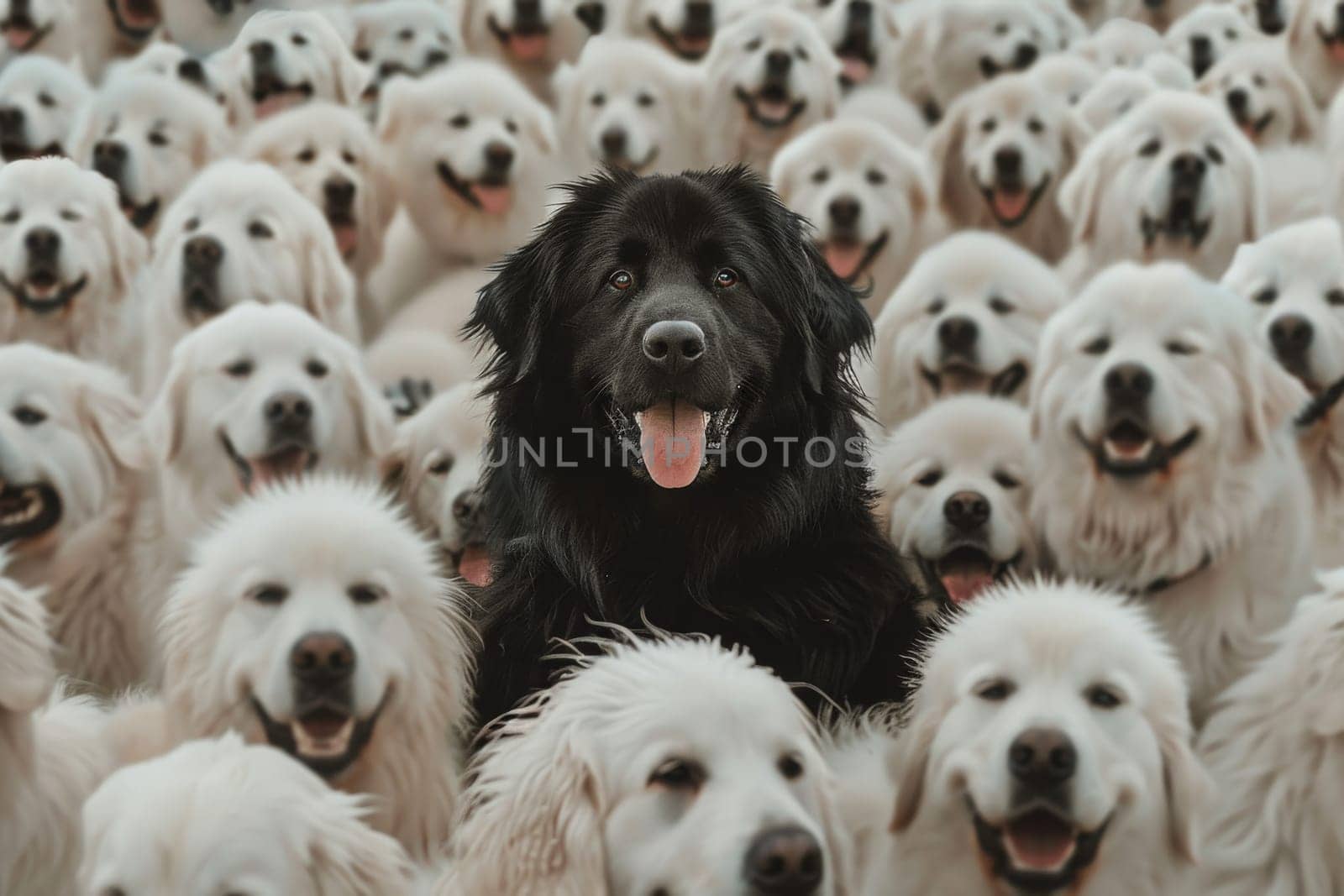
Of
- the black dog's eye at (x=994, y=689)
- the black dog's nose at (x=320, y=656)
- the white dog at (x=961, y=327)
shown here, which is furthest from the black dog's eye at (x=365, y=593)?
the white dog at (x=961, y=327)

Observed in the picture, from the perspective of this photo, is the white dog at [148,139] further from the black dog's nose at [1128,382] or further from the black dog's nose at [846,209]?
the black dog's nose at [1128,382]

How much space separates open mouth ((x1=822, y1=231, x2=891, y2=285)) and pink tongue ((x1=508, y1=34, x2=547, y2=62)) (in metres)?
2.54

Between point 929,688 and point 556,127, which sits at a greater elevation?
point 556,127

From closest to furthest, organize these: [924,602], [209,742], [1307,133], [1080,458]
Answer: [209,742] < [924,602] < [1080,458] < [1307,133]

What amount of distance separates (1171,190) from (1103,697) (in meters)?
3.78

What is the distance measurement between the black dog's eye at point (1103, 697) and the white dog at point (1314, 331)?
230 cm

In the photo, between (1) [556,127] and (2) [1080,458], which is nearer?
(2) [1080,458]

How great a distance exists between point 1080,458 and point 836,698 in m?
1.67

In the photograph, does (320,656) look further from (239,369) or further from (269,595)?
(239,369)

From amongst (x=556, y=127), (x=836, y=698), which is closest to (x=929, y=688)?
(x=836, y=698)

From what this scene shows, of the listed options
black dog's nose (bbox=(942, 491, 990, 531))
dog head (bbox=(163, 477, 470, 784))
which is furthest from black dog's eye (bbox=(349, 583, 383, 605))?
black dog's nose (bbox=(942, 491, 990, 531))

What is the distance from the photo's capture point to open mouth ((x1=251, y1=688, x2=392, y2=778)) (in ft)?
11.8

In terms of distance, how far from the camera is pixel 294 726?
3.58 m

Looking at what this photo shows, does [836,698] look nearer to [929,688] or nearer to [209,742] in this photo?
[929,688]
